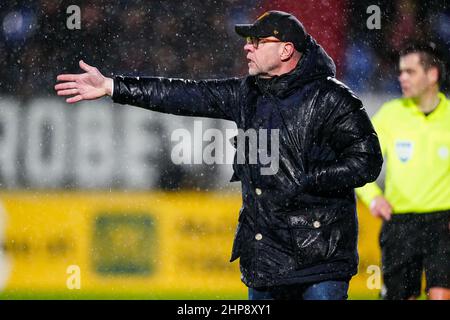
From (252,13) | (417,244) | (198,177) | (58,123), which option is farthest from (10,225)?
(417,244)

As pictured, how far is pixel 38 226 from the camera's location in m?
8.34

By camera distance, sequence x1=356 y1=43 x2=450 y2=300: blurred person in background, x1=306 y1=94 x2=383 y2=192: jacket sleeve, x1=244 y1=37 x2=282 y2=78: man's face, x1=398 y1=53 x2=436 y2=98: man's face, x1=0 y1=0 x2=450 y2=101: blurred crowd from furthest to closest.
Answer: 1. x1=0 y1=0 x2=450 y2=101: blurred crowd
2. x1=398 y1=53 x2=436 y2=98: man's face
3. x1=356 y1=43 x2=450 y2=300: blurred person in background
4. x1=244 y1=37 x2=282 y2=78: man's face
5. x1=306 y1=94 x2=383 y2=192: jacket sleeve

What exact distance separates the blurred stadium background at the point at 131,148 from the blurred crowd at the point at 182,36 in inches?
0.5

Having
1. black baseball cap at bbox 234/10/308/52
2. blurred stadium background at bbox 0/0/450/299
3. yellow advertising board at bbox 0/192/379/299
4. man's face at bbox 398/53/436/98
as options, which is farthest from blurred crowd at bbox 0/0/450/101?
black baseball cap at bbox 234/10/308/52

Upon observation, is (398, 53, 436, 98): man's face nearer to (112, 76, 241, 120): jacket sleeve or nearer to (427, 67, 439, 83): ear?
(427, 67, 439, 83): ear

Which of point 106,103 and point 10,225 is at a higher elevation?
point 106,103

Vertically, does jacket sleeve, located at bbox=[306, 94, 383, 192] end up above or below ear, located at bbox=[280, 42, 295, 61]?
below

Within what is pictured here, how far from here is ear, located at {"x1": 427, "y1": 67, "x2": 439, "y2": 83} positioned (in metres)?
7.09

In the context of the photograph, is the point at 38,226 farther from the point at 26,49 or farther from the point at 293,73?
the point at 293,73

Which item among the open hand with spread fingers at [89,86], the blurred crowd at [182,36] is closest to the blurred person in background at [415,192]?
the blurred crowd at [182,36]

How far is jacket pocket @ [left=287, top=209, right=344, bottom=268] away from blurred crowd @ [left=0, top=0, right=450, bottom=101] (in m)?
4.73

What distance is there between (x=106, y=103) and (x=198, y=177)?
1037mm

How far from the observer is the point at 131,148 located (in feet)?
28.5

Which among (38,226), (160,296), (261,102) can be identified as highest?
(261,102)
